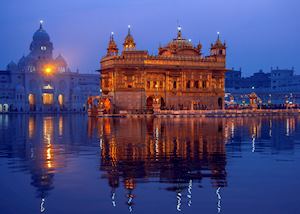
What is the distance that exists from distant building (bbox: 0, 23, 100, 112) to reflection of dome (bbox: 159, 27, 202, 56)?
3785cm

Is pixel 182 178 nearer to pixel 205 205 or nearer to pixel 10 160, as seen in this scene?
pixel 205 205

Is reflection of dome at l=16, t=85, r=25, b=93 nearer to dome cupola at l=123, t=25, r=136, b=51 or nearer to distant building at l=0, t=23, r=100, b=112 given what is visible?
distant building at l=0, t=23, r=100, b=112

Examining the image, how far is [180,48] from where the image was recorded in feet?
225

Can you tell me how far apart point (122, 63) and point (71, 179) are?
2041 inches

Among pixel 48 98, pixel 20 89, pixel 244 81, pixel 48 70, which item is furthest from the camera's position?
pixel 244 81

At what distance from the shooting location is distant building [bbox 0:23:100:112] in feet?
332

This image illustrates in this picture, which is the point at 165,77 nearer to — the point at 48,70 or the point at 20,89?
the point at 20,89

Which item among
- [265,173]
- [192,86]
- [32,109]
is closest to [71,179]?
[265,173]

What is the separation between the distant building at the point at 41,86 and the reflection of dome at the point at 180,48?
124 ft

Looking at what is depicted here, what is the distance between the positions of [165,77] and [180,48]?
5.38 meters

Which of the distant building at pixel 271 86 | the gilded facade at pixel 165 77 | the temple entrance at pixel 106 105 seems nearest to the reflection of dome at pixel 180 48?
the gilded facade at pixel 165 77

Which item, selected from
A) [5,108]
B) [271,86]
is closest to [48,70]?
[5,108]

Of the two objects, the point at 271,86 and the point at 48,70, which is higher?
the point at 48,70

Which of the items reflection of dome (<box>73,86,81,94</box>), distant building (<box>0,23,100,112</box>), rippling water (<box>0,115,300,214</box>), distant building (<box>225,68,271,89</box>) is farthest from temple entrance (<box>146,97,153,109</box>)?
distant building (<box>225,68,271,89</box>)
